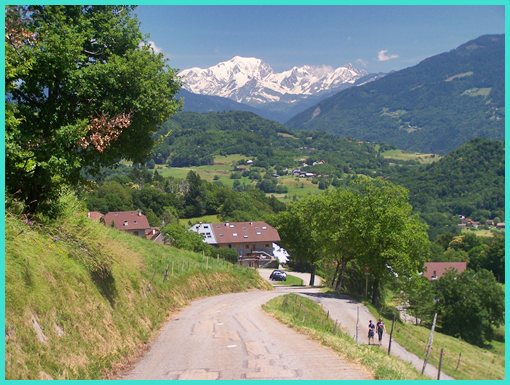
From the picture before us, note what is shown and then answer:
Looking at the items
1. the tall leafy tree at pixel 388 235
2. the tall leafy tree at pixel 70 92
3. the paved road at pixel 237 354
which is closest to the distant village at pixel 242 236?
the tall leafy tree at pixel 388 235

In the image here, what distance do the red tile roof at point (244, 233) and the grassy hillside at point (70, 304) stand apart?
104794 mm

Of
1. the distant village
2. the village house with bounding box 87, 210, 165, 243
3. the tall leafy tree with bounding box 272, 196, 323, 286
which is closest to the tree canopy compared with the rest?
the tall leafy tree with bounding box 272, 196, 323, 286

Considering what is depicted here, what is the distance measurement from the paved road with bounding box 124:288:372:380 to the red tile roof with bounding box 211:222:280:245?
10404cm

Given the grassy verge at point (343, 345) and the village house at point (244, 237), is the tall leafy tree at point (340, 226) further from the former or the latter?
the village house at point (244, 237)

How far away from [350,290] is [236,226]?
225ft

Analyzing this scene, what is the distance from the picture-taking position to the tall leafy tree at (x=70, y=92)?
1482 centimetres

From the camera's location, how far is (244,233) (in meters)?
131

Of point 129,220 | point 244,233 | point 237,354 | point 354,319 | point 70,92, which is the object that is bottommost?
point 244,233

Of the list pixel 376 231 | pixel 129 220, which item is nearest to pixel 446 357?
pixel 376 231

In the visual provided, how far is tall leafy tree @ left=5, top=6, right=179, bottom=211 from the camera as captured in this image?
14820 millimetres

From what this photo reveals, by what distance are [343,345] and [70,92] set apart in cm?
1136

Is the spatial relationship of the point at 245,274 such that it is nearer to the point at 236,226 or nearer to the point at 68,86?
the point at 68,86

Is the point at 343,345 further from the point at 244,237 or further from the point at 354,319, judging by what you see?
the point at 244,237

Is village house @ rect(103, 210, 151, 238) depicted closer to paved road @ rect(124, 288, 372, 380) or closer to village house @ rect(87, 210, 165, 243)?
village house @ rect(87, 210, 165, 243)
